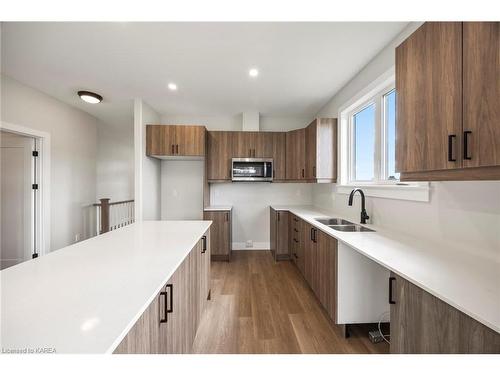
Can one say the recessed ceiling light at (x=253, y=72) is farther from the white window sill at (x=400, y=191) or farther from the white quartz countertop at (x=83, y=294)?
the white quartz countertop at (x=83, y=294)

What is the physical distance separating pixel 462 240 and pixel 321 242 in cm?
107

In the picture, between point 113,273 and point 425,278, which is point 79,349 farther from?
point 425,278

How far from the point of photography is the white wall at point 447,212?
48.2 inches

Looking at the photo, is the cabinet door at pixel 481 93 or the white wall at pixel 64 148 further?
the white wall at pixel 64 148

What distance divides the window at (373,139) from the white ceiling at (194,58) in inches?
17.6

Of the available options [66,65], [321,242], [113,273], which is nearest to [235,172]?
[321,242]

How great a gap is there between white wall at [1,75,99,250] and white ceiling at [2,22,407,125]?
0.25 meters

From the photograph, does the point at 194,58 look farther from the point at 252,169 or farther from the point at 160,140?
the point at 252,169

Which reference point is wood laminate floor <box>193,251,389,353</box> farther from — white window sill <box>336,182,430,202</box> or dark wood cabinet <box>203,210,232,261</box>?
white window sill <box>336,182,430,202</box>

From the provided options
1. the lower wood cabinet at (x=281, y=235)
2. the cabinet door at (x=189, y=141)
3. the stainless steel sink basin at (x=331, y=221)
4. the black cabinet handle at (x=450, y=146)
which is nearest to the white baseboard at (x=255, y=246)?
the lower wood cabinet at (x=281, y=235)

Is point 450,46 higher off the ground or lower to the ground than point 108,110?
lower

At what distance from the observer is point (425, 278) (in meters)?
1.00

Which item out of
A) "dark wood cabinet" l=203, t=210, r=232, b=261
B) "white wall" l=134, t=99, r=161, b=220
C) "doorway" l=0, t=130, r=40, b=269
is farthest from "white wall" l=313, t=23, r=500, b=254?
"doorway" l=0, t=130, r=40, b=269

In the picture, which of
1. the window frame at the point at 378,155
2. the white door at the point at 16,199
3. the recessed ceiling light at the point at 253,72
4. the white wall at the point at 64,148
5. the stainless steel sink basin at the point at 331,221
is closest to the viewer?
the window frame at the point at 378,155
